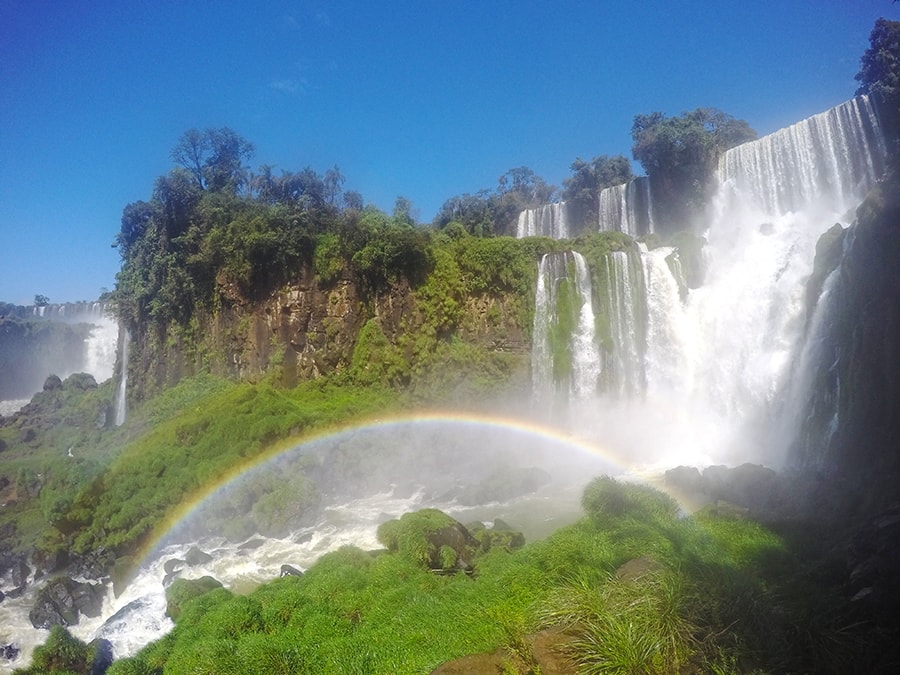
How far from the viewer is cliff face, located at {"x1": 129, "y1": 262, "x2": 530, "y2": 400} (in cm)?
2728

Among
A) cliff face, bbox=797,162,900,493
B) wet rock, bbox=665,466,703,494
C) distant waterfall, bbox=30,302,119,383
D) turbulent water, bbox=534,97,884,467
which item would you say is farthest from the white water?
distant waterfall, bbox=30,302,119,383

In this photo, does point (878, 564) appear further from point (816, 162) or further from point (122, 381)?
point (122, 381)

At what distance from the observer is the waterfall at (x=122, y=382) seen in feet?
113

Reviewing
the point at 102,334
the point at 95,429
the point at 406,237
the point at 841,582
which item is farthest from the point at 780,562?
the point at 102,334

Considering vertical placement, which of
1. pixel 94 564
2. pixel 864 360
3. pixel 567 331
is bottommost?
pixel 94 564

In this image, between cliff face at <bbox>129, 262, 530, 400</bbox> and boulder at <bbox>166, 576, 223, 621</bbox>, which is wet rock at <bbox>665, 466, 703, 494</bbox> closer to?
cliff face at <bbox>129, 262, 530, 400</bbox>

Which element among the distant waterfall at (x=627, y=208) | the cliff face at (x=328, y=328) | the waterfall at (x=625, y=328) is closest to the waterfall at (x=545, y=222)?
the distant waterfall at (x=627, y=208)

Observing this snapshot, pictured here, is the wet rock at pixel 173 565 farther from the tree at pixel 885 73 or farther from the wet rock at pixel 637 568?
the tree at pixel 885 73

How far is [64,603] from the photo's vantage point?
14.3 metres

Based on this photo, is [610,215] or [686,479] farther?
[610,215]

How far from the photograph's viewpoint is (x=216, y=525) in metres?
18.3

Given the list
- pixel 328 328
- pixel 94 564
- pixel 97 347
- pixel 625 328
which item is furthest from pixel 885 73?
pixel 97 347

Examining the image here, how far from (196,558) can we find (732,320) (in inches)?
927

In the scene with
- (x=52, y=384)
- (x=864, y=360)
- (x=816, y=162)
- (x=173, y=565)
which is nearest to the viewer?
(x=864, y=360)
